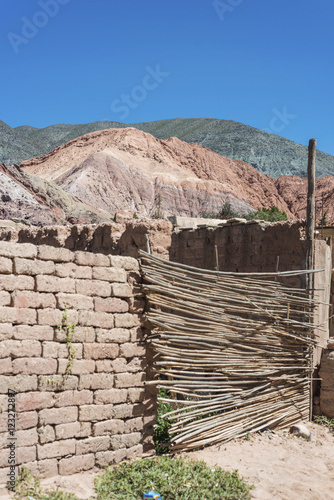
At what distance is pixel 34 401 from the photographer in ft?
15.0

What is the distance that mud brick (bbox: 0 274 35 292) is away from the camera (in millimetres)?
4488

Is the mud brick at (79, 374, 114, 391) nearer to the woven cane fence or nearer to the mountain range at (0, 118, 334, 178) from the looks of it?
the woven cane fence

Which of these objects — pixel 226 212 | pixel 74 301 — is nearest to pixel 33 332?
pixel 74 301

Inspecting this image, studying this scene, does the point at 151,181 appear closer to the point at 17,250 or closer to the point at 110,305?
the point at 110,305

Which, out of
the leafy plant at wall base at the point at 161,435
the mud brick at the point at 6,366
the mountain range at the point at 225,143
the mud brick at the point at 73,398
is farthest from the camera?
the mountain range at the point at 225,143

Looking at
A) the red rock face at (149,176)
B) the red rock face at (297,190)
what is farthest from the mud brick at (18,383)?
the red rock face at (297,190)

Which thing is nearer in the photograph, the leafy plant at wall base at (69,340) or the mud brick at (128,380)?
the leafy plant at wall base at (69,340)

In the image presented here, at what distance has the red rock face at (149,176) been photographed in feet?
152

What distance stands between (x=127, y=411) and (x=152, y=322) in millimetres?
905

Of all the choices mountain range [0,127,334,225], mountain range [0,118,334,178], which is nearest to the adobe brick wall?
mountain range [0,127,334,225]

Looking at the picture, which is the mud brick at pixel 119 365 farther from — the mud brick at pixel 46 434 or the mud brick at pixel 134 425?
the mud brick at pixel 46 434

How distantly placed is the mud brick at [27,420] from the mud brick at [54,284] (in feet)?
3.45

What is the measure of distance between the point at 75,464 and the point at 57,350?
1052 millimetres

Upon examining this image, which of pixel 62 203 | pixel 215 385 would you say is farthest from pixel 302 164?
pixel 215 385
